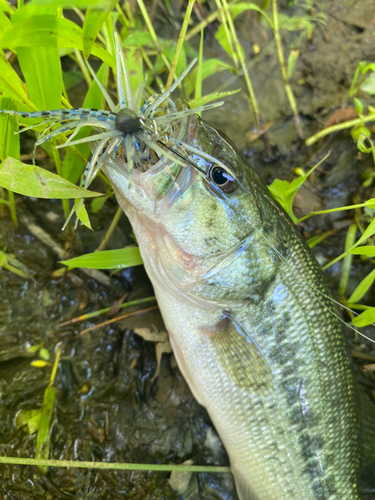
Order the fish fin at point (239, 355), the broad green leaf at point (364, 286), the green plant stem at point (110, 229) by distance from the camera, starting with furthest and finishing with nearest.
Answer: the green plant stem at point (110, 229), the broad green leaf at point (364, 286), the fish fin at point (239, 355)

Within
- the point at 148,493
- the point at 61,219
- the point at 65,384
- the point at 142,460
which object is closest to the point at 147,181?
the point at 61,219

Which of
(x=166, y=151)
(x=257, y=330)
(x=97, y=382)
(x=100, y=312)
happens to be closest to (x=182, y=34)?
(x=166, y=151)

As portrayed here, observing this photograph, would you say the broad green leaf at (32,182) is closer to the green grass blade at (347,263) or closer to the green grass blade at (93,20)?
the green grass blade at (93,20)

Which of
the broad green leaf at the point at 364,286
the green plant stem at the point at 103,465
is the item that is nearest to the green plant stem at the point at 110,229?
the green plant stem at the point at 103,465

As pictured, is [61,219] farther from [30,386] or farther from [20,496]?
[20,496]

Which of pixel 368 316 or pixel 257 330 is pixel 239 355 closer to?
pixel 257 330
